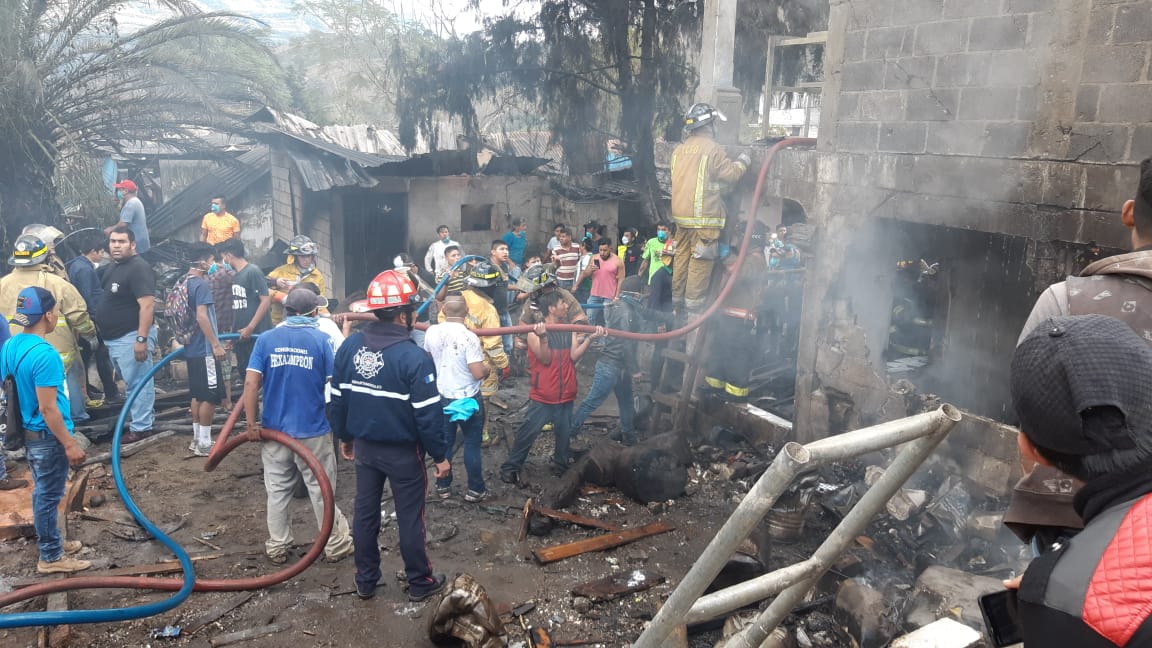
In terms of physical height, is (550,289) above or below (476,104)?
below

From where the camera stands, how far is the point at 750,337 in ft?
27.8

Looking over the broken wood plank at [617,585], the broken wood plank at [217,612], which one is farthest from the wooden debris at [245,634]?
the broken wood plank at [617,585]

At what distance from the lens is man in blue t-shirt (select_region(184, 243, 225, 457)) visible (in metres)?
7.88

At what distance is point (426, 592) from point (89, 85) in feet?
35.4

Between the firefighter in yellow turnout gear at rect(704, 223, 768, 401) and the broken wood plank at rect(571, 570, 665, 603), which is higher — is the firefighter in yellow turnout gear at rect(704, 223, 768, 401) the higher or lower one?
the higher one

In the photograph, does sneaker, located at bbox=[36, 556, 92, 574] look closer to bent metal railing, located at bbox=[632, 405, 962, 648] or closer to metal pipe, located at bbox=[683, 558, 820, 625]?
bent metal railing, located at bbox=[632, 405, 962, 648]

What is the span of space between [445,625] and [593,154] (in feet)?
45.1

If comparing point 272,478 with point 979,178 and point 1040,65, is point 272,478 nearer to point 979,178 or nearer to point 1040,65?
point 979,178

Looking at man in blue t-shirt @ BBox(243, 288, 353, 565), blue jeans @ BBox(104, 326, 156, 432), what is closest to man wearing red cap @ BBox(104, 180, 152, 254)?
blue jeans @ BBox(104, 326, 156, 432)

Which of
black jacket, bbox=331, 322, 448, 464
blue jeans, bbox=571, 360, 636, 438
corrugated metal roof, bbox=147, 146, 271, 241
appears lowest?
blue jeans, bbox=571, 360, 636, 438

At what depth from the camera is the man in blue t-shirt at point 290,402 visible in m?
5.62

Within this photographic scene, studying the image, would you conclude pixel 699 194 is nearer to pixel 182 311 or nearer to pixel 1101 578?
pixel 182 311

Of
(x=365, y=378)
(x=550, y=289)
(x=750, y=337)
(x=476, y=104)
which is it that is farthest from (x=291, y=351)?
(x=476, y=104)

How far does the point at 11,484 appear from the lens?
6875 mm
